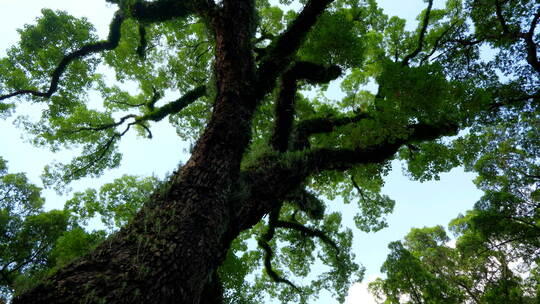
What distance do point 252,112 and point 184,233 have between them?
9.32 feet

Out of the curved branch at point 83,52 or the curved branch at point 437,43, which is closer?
the curved branch at point 437,43

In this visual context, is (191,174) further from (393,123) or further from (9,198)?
(9,198)

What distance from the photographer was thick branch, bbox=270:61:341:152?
6535 millimetres

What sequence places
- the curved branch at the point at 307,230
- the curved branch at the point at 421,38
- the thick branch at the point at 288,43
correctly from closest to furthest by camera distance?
the thick branch at the point at 288,43 < the curved branch at the point at 421,38 < the curved branch at the point at 307,230

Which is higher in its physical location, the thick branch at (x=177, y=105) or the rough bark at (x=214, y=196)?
the thick branch at (x=177, y=105)

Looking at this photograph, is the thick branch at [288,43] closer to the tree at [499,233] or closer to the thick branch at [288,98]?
the thick branch at [288,98]

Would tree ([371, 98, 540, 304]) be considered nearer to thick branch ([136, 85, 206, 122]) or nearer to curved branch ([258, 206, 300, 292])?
curved branch ([258, 206, 300, 292])

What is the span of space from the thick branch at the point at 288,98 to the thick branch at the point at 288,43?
73 centimetres

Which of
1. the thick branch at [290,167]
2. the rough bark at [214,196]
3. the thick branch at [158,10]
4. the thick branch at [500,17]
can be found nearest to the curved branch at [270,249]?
the rough bark at [214,196]

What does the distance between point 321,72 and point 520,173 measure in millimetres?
11323

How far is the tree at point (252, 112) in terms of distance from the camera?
2955 mm

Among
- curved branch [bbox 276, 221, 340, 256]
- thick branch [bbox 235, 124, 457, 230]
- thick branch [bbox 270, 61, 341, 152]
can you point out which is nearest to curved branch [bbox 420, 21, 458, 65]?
thick branch [bbox 235, 124, 457, 230]

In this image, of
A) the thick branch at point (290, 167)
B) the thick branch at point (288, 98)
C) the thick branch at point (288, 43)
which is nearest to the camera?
the thick branch at point (290, 167)

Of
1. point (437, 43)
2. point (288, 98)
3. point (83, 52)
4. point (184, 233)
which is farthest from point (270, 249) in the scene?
point (83, 52)
